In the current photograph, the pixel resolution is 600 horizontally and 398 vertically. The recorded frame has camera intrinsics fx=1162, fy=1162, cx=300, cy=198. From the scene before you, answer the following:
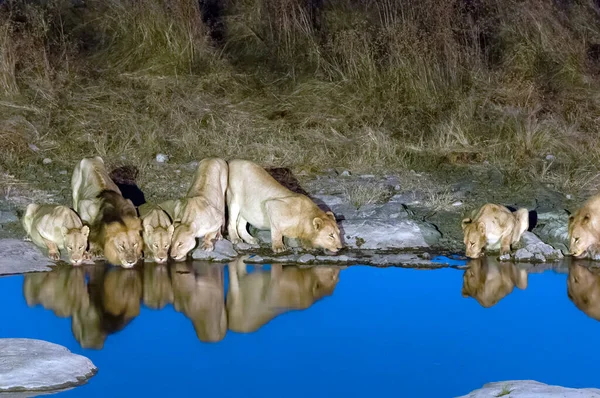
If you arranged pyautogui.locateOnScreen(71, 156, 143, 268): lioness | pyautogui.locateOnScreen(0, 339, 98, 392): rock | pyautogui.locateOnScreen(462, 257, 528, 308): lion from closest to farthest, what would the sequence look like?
pyautogui.locateOnScreen(0, 339, 98, 392): rock < pyautogui.locateOnScreen(462, 257, 528, 308): lion < pyautogui.locateOnScreen(71, 156, 143, 268): lioness

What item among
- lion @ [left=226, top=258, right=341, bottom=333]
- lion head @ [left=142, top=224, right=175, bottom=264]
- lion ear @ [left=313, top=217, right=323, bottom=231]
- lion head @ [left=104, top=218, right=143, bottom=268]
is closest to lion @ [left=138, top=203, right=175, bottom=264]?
lion head @ [left=142, top=224, right=175, bottom=264]

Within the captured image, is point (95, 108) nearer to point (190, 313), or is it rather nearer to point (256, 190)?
point (256, 190)

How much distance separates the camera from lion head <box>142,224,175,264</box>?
12.9 meters

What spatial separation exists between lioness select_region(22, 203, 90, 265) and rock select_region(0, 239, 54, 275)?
11 cm

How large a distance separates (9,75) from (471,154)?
23.7 feet

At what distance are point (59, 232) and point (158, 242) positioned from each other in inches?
43.6

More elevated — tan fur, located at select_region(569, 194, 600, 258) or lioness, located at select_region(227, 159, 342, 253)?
lioness, located at select_region(227, 159, 342, 253)

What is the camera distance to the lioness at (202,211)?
43.0 feet

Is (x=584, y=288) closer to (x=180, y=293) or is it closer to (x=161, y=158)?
(x=180, y=293)

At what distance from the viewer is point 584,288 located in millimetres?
12125

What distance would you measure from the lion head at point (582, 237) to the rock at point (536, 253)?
19cm

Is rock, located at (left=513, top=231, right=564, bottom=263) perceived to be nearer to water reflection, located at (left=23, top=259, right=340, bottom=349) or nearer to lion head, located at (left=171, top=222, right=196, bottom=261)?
water reflection, located at (left=23, top=259, right=340, bottom=349)

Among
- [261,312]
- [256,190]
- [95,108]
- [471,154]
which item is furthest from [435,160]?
[261,312]

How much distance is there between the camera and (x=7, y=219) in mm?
14328
